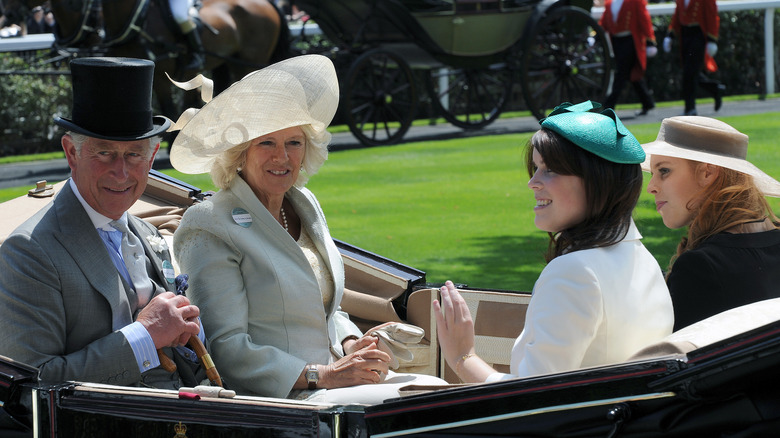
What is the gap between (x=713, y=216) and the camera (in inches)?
114

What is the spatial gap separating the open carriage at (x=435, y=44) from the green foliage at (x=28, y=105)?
351cm

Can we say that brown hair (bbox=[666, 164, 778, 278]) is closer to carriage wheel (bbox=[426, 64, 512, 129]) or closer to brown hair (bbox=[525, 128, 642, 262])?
brown hair (bbox=[525, 128, 642, 262])

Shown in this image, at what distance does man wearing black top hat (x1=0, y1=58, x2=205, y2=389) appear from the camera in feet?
8.12

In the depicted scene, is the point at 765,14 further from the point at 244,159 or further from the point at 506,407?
the point at 506,407

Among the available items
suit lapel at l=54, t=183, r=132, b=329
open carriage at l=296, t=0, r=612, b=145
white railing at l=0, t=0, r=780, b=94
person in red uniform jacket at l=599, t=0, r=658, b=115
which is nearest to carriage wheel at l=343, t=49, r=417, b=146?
open carriage at l=296, t=0, r=612, b=145

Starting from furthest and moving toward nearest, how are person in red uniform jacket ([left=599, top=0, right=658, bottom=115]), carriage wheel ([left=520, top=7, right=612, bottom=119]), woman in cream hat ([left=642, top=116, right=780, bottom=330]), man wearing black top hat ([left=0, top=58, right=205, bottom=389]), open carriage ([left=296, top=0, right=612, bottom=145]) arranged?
1. person in red uniform jacket ([left=599, top=0, right=658, bottom=115])
2. carriage wheel ([left=520, top=7, right=612, bottom=119])
3. open carriage ([left=296, top=0, right=612, bottom=145])
4. woman in cream hat ([left=642, top=116, right=780, bottom=330])
5. man wearing black top hat ([left=0, top=58, right=205, bottom=389])

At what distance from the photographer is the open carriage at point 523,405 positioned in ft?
6.13

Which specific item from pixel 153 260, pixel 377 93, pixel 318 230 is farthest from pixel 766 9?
pixel 153 260

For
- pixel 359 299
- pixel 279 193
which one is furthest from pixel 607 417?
pixel 359 299

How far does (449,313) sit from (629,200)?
0.49 metres

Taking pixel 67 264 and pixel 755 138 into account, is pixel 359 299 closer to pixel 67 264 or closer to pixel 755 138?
pixel 67 264

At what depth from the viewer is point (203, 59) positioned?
11.5 meters

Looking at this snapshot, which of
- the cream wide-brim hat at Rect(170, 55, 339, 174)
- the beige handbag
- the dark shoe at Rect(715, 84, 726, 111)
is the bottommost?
the dark shoe at Rect(715, 84, 726, 111)

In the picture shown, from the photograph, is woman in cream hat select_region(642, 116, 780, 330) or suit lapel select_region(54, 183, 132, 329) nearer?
suit lapel select_region(54, 183, 132, 329)
